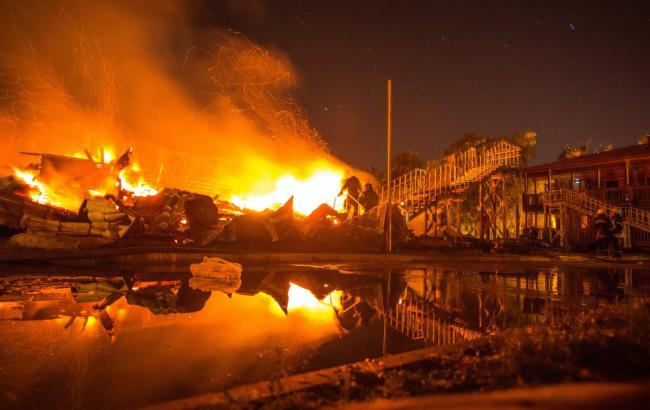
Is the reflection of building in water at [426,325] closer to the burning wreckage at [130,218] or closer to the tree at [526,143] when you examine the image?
the burning wreckage at [130,218]

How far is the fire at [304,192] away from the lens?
25016mm

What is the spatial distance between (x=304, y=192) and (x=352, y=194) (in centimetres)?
449

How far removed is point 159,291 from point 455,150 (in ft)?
127

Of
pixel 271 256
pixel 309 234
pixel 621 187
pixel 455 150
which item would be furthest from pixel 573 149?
pixel 271 256

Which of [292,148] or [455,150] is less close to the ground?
[455,150]

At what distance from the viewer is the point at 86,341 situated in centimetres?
434

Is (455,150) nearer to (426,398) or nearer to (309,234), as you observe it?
(309,234)

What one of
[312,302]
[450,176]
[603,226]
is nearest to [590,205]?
[603,226]

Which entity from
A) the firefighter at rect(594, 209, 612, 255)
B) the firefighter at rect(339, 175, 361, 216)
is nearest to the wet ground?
the firefighter at rect(594, 209, 612, 255)

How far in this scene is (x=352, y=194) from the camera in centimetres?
2359

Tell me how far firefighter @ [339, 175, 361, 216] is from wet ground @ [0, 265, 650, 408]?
1326 cm

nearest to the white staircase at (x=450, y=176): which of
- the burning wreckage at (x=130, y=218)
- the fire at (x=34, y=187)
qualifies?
the burning wreckage at (x=130, y=218)

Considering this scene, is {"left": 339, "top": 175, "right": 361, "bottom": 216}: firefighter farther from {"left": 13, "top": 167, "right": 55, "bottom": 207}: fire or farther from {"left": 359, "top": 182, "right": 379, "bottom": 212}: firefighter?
{"left": 13, "top": 167, "right": 55, "bottom": 207}: fire

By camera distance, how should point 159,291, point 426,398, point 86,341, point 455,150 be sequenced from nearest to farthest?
1. point 426,398
2. point 86,341
3. point 159,291
4. point 455,150
